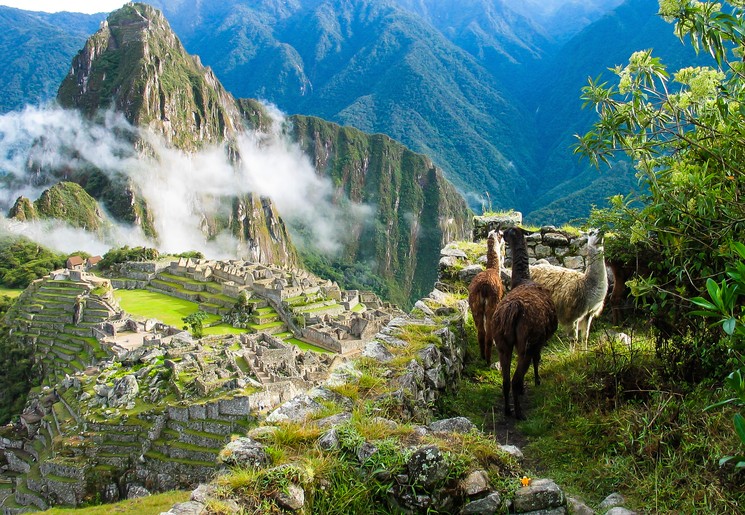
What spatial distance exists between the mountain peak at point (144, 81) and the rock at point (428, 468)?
148298 mm

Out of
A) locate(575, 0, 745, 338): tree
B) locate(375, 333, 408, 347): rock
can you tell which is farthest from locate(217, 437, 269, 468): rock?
locate(575, 0, 745, 338): tree

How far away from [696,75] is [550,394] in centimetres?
286

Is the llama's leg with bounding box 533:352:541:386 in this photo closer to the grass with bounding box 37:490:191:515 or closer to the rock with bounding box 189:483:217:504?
the rock with bounding box 189:483:217:504

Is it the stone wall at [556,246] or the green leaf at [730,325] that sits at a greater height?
the stone wall at [556,246]

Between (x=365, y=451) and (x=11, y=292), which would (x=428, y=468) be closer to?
(x=365, y=451)

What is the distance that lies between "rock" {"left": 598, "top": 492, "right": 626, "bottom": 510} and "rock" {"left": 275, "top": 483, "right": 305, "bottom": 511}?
1.77 meters

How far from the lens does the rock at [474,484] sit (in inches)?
121

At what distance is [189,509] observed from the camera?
288 centimetres

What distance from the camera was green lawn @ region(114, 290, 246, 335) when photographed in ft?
144

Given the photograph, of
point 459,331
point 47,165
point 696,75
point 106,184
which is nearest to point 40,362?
point 459,331

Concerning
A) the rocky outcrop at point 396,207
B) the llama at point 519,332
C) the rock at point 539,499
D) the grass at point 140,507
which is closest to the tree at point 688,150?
the llama at point 519,332

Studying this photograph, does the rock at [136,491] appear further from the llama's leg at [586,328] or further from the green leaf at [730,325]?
the green leaf at [730,325]

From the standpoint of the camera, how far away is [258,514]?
2.88m

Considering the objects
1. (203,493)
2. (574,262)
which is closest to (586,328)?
(574,262)
